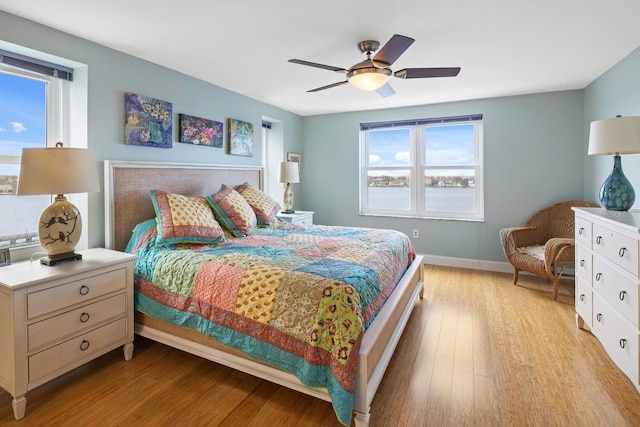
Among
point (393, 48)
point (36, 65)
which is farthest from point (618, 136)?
point (36, 65)

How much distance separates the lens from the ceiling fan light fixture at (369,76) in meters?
2.42

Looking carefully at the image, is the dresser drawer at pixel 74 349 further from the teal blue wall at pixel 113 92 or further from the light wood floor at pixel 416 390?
the teal blue wall at pixel 113 92

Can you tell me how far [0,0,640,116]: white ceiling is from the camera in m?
2.05

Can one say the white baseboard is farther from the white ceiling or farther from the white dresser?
the white ceiling

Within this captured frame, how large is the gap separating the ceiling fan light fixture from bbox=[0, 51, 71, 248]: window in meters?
2.18

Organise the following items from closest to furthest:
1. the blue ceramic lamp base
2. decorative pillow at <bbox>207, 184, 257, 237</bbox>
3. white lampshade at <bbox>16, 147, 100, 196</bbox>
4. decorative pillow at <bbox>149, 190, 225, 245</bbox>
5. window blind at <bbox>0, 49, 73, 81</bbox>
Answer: white lampshade at <bbox>16, 147, 100, 196</bbox> < window blind at <bbox>0, 49, 73, 81</bbox> < the blue ceramic lamp base < decorative pillow at <bbox>149, 190, 225, 245</bbox> < decorative pillow at <bbox>207, 184, 257, 237</bbox>

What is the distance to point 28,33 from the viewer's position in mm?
2193

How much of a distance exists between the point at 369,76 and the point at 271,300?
1.76 m

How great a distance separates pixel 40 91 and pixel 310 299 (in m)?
2.54

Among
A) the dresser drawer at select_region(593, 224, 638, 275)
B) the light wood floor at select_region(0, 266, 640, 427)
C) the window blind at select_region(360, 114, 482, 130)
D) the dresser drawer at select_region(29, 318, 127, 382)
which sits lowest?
the light wood floor at select_region(0, 266, 640, 427)

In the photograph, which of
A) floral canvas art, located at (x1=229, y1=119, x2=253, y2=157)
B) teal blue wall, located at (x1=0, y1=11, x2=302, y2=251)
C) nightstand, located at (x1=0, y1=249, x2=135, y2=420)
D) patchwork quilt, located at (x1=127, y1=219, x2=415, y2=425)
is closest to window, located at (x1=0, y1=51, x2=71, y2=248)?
teal blue wall, located at (x1=0, y1=11, x2=302, y2=251)

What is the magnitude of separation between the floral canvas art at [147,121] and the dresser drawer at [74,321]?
1.40 m

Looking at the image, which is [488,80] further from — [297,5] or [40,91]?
[40,91]

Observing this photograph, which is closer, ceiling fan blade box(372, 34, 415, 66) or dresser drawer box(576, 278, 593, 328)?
ceiling fan blade box(372, 34, 415, 66)
